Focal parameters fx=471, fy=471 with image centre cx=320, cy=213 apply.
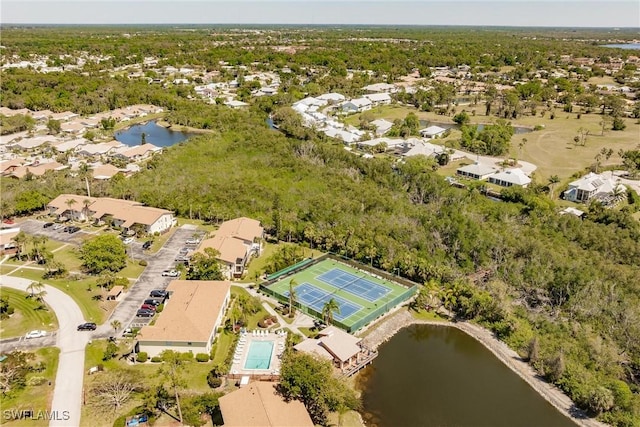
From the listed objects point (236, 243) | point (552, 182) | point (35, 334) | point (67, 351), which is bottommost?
point (67, 351)

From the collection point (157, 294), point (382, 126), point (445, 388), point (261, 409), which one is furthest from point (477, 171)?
point (261, 409)

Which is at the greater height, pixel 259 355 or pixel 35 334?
pixel 259 355

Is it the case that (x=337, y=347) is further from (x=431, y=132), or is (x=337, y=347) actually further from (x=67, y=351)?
(x=431, y=132)

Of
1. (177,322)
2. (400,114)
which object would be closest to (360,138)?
(400,114)

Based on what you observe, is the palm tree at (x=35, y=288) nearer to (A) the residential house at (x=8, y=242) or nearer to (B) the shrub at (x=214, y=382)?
(A) the residential house at (x=8, y=242)

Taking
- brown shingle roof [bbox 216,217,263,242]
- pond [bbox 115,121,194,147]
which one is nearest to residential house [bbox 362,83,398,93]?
pond [bbox 115,121,194,147]

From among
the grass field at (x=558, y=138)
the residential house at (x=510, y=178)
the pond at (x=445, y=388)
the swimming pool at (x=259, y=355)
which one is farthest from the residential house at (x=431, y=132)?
the swimming pool at (x=259, y=355)

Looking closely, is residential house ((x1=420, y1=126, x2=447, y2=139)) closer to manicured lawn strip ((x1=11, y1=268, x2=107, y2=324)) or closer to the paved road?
manicured lawn strip ((x1=11, y1=268, x2=107, y2=324))
